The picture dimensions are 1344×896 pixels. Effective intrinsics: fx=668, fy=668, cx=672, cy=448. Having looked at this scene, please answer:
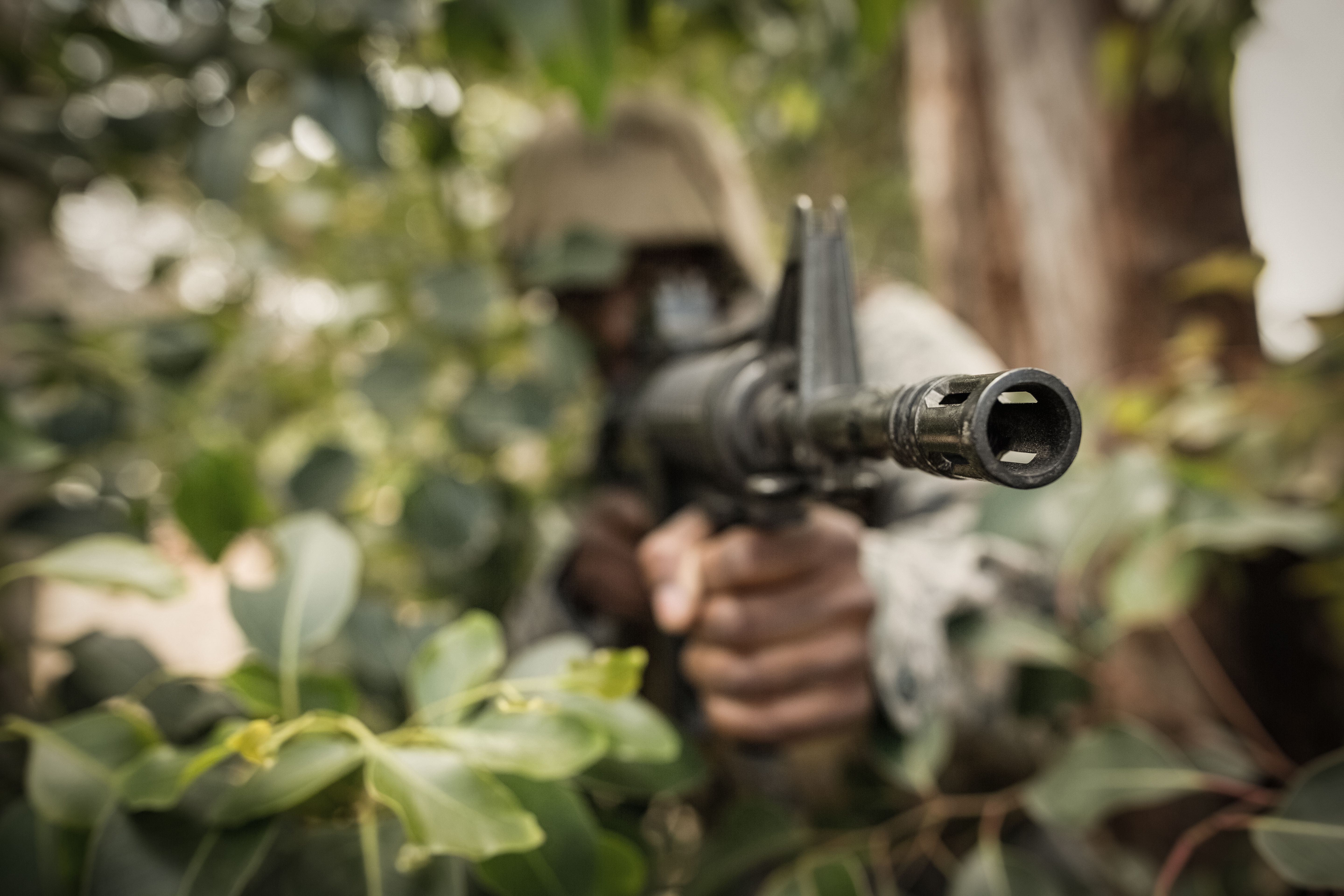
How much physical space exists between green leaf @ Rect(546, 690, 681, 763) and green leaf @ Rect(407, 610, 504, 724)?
1.6 inches

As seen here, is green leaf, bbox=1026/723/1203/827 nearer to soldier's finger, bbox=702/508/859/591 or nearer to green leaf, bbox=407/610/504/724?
soldier's finger, bbox=702/508/859/591

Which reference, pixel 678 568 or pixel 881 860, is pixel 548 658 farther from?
pixel 881 860

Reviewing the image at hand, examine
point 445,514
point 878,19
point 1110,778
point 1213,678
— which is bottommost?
point 1213,678

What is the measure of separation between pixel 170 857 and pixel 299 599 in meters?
0.14

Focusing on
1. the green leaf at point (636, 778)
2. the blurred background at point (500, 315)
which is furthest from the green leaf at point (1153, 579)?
the green leaf at point (636, 778)

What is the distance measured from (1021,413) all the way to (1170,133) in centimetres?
85

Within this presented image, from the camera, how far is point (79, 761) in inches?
13.9

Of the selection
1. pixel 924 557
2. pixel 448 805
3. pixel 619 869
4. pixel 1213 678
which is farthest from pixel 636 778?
pixel 1213 678

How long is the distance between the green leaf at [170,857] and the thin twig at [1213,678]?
0.83 m

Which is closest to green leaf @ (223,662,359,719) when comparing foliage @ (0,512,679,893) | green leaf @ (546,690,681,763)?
foliage @ (0,512,679,893)

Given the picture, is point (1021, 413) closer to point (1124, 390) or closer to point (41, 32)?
point (1124, 390)

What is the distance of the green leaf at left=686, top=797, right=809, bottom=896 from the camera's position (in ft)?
1.69

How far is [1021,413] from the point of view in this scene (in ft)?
0.75

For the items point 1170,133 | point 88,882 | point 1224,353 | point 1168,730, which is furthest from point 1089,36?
point 88,882
